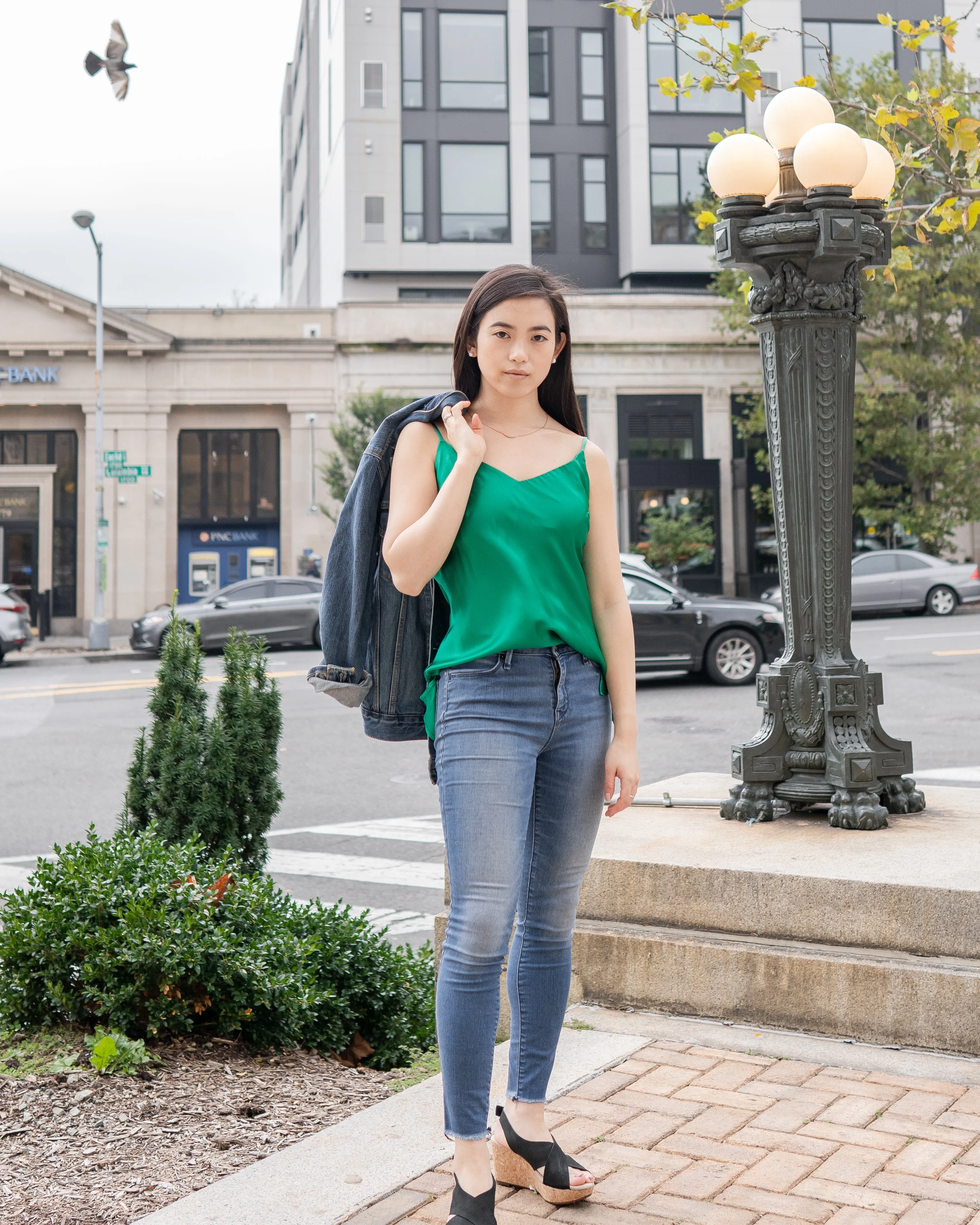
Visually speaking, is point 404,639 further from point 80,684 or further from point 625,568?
Result: point 80,684

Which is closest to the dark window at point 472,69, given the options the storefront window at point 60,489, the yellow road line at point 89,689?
the storefront window at point 60,489

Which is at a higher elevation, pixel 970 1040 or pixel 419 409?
pixel 419 409

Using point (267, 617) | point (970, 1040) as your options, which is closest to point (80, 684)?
point (267, 617)

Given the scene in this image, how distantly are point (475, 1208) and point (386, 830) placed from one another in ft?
19.5

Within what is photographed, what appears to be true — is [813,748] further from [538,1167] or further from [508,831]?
[508,831]

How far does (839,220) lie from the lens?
190 inches

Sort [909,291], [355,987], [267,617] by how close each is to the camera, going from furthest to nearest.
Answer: [909,291], [267,617], [355,987]

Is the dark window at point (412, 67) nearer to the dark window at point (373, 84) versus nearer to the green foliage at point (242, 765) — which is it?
the dark window at point (373, 84)

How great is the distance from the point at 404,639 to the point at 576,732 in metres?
0.43

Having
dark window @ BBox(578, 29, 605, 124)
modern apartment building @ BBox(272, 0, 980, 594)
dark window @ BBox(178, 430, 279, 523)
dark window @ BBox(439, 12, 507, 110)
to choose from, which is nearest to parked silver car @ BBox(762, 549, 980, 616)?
modern apartment building @ BBox(272, 0, 980, 594)

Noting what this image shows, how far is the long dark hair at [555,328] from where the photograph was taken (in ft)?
8.93

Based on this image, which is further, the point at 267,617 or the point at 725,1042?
the point at 267,617

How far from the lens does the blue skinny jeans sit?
2523 millimetres

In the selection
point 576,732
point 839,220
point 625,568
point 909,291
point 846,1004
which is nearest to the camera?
point 576,732
